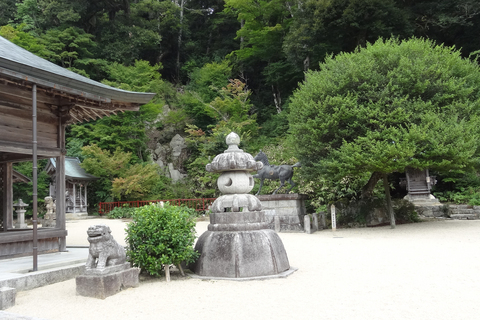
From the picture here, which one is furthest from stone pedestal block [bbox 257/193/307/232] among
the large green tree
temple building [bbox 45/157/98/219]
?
temple building [bbox 45/157/98/219]

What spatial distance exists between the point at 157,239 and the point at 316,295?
261cm

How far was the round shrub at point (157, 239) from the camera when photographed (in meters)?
5.71

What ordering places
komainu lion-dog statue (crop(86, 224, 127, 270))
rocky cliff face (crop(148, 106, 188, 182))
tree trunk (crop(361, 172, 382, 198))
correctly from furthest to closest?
rocky cliff face (crop(148, 106, 188, 182)) < tree trunk (crop(361, 172, 382, 198)) < komainu lion-dog statue (crop(86, 224, 127, 270))

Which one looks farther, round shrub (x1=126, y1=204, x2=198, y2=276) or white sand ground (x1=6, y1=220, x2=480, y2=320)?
round shrub (x1=126, y1=204, x2=198, y2=276)

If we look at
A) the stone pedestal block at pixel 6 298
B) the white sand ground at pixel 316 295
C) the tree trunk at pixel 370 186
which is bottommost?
the white sand ground at pixel 316 295

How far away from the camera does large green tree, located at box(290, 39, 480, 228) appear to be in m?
11.1

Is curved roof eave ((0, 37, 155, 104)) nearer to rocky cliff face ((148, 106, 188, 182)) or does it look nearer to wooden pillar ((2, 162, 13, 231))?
wooden pillar ((2, 162, 13, 231))

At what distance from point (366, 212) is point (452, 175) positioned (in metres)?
7.32

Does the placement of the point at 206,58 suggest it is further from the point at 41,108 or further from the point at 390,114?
the point at 41,108

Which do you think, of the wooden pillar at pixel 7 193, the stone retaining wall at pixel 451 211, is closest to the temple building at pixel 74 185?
the wooden pillar at pixel 7 193

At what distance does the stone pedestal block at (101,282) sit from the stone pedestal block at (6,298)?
79cm

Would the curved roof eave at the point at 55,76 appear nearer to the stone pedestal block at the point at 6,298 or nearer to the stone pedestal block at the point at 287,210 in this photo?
the stone pedestal block at the point at 6,298

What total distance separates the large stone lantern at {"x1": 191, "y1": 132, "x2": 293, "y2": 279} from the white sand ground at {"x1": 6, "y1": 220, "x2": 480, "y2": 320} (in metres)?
0.26

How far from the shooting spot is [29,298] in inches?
196
